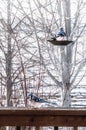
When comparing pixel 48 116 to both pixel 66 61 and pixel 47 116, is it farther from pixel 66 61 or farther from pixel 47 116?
pixel 66 61

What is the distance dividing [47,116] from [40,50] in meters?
2.43

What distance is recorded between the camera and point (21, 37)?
3.74 meters

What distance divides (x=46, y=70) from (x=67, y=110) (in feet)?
7.78

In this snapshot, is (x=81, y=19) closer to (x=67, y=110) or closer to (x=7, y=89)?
(x=7, y=89)

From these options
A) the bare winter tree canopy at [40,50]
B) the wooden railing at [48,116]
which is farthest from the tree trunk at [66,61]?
the wooden railing at [48,116]

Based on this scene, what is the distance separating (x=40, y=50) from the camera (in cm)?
367

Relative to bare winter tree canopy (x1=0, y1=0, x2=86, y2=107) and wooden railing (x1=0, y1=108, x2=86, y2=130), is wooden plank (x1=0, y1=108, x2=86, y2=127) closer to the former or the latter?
wooden railing (x1=0, y1=108, x2=86, y2=130)

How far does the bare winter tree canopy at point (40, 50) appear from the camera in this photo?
142 inches

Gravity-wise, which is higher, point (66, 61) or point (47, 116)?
point (66, 61)

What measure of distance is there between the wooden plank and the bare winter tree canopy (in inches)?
90.1

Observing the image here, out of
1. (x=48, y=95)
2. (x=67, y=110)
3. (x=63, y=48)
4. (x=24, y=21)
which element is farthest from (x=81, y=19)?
(x=67, y=110)

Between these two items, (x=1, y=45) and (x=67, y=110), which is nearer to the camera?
(x=67, y=110)

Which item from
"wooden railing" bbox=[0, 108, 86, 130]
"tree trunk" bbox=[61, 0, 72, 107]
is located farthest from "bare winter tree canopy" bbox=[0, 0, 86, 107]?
"wooden railing" bbox=[0, 108, 86, 130]

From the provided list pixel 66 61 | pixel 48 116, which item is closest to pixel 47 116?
pixel 48 116
